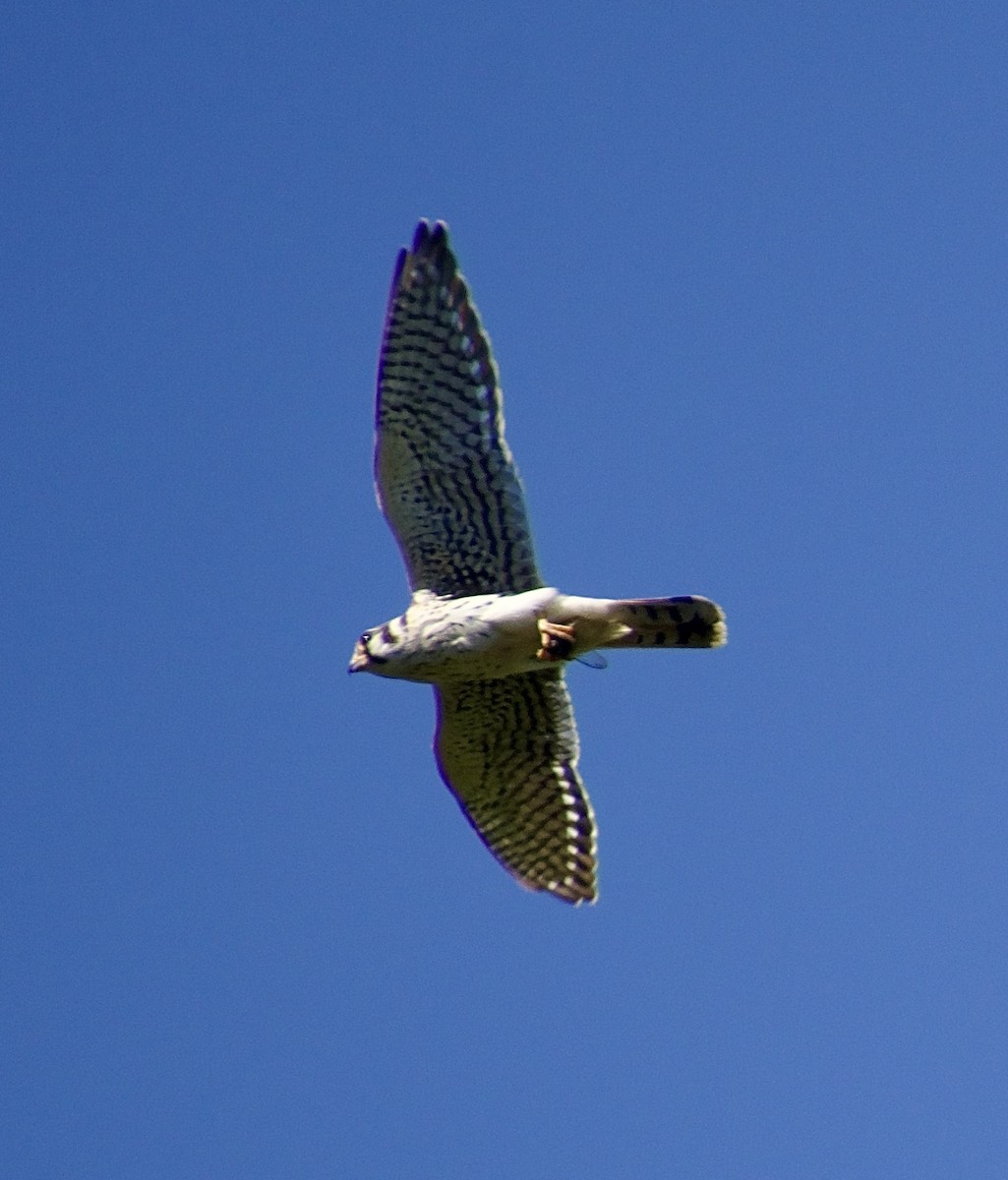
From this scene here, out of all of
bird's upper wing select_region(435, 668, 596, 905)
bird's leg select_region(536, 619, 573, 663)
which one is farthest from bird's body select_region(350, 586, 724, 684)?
bird's upper wing select_region(435, 668, 596, 905)

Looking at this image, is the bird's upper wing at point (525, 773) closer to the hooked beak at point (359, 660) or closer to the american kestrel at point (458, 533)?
the american kestrel at point (458, 533)

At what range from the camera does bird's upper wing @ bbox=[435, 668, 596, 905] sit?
13.8 m

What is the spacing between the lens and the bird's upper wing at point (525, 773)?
13758 millimetres

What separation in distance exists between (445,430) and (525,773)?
8.34ft

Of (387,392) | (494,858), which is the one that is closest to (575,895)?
(494,858)

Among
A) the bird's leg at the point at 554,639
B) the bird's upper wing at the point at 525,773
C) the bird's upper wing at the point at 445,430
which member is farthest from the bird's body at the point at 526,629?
→ the bird's upper wing at the point at 525,773

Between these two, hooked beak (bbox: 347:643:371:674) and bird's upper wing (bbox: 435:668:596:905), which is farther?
bird's upper wing (bbox: 435:668:596:905)

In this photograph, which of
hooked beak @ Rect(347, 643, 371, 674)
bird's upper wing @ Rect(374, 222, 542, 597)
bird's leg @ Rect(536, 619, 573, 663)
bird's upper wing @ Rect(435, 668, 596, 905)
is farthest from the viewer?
bird's upper wing @ Rect(435, 668, 596, 905)

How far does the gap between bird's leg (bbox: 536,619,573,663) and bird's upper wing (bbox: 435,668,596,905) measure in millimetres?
743

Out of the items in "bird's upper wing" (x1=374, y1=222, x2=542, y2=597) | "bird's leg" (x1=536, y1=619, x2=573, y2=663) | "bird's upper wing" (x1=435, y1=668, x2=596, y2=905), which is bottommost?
"bird's upper wing" (x1=435, y1=668, x2=596, y2=905)

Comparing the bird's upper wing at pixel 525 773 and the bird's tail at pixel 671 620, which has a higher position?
the bird's tail at pixel 671 620

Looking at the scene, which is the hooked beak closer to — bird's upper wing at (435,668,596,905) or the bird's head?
the bird's head

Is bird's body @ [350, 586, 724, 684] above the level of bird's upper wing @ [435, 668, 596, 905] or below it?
above

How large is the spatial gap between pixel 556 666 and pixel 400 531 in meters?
1.37
